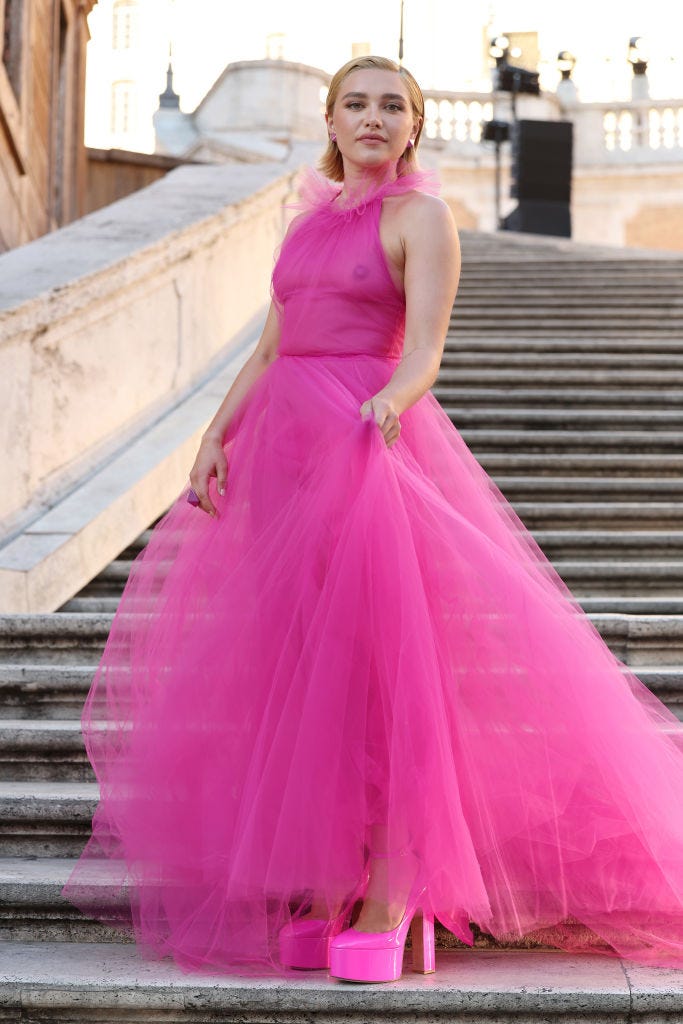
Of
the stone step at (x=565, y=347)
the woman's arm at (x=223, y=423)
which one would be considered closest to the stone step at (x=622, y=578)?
the woman's arm at (x=223, y=423)

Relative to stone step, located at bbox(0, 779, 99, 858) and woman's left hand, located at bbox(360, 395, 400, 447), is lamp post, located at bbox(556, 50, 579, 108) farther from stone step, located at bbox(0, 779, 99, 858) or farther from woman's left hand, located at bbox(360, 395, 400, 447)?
woman's left hand, located at bbox(360, 395, 400, 447)

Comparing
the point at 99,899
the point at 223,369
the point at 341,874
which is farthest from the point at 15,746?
the point at 223,369

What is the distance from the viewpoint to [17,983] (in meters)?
2.66

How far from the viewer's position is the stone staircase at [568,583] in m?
2.59

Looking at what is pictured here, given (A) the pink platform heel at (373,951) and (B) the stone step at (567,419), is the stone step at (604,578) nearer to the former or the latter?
(B) the stone step at (567,419)

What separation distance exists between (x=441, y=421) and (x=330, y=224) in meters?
0.47

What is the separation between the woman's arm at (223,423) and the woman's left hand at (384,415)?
44cm

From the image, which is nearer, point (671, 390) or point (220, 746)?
point (220, 746)

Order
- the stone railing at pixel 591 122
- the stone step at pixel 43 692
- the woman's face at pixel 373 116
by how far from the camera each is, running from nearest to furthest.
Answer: the woman's face at pixel 373 116, the stone step at pixel 43 692, the stone railing at pixel 591 122

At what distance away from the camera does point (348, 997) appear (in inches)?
101

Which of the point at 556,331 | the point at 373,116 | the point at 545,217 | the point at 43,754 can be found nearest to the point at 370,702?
the point at 373,116

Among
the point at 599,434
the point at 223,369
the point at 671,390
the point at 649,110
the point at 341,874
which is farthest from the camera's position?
the point at 649,110

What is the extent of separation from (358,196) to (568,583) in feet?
8.20

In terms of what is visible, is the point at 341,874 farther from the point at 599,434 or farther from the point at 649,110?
the point at 649,110
